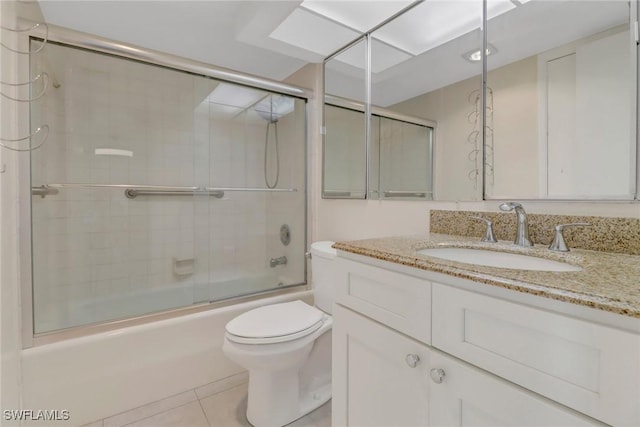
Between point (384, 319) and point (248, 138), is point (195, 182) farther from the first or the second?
point (384, 319)

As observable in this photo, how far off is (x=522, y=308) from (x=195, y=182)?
216cm

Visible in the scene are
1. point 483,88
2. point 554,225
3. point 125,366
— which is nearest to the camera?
point 554,225

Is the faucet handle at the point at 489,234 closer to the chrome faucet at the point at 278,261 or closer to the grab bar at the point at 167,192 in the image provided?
the chrome faucet at the point at 278,261

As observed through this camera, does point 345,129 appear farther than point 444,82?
Yes

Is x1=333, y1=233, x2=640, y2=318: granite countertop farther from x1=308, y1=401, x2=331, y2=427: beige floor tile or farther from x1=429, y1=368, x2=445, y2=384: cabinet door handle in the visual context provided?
x1=308, y1=401, x2=331, y2=427: beige floor tile

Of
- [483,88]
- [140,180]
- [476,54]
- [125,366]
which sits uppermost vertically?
[476,54]

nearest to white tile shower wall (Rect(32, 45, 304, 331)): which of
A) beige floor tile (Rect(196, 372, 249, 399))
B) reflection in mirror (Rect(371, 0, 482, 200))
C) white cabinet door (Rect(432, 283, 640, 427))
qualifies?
beige floor tile (Rect(196, 372, 249, 399))

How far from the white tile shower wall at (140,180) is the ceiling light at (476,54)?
1257mm

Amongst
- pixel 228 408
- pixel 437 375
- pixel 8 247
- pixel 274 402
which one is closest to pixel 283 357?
pixel 274 402

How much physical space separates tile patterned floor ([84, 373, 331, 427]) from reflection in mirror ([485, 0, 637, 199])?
4.38 feet

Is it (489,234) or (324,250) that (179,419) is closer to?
(324,250)

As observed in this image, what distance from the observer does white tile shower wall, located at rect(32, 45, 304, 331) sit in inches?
68.1

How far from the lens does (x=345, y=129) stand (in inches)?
76.7

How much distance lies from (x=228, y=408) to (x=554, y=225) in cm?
159
